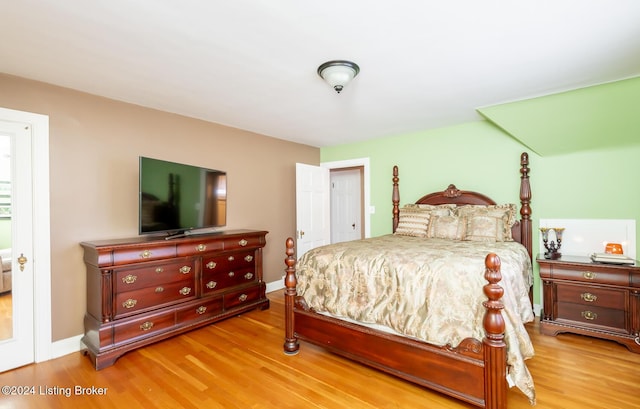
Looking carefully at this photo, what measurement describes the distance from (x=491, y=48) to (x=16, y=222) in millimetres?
3949

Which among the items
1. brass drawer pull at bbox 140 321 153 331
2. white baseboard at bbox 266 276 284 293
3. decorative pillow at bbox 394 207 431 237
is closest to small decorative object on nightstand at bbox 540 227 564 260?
decorative pillow at bbox 394 207 431 237

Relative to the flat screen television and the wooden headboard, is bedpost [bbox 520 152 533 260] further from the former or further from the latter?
the flat screen television

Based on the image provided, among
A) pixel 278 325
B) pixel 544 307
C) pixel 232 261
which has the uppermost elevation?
pixel 232 261

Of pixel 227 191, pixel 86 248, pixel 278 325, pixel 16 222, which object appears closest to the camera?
pixel 16 222

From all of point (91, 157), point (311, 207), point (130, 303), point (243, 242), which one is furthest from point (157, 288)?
point (311, 207)

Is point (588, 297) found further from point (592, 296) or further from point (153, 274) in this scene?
point (153, 274)

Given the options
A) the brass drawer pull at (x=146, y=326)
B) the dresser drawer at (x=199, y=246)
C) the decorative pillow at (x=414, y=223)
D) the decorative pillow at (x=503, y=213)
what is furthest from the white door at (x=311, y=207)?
the brass drawer pull at (x=146, y=326)

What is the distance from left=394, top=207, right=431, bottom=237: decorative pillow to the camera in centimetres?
383

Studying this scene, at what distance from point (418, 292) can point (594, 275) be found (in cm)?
200

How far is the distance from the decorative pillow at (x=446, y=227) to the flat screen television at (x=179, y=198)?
2592 mm

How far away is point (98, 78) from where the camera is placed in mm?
2570

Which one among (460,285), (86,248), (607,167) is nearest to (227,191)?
(86,248)

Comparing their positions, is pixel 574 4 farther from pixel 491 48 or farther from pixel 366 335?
pixel 366 335

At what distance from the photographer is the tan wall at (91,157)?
8.89ft
